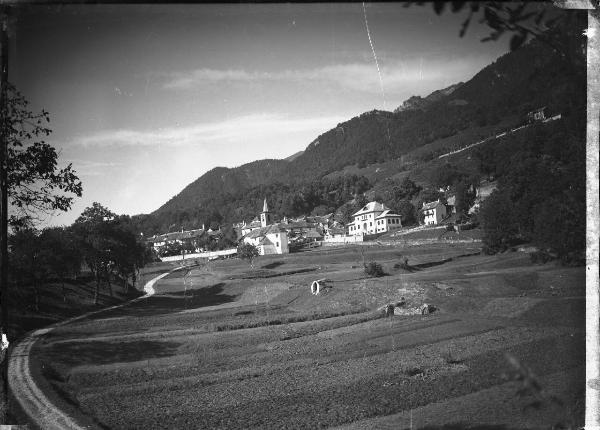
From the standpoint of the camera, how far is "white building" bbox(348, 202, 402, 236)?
14273 mm

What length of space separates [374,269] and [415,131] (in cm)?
511

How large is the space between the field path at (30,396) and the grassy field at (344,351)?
8.8 inches

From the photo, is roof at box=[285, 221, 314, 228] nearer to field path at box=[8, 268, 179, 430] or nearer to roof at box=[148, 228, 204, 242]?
roof at box=[148, 228, 204, 242]

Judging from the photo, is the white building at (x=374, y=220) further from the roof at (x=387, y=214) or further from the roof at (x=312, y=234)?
the roof at (x=312, y=234)

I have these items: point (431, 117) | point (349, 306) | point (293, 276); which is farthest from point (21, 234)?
point (431, 117)

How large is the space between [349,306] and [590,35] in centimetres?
1140

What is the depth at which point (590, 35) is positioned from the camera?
171 inches

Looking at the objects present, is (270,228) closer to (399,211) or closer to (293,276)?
(293,276)

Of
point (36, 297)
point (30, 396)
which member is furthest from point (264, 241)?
point (30, 396)

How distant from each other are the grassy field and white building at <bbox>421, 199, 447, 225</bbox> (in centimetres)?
105

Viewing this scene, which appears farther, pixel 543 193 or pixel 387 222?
pixel 387 222

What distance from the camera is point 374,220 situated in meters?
14.4

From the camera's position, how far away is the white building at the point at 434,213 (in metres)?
14.2

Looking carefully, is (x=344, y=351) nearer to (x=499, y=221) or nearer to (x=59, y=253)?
(x=499, y=221)
